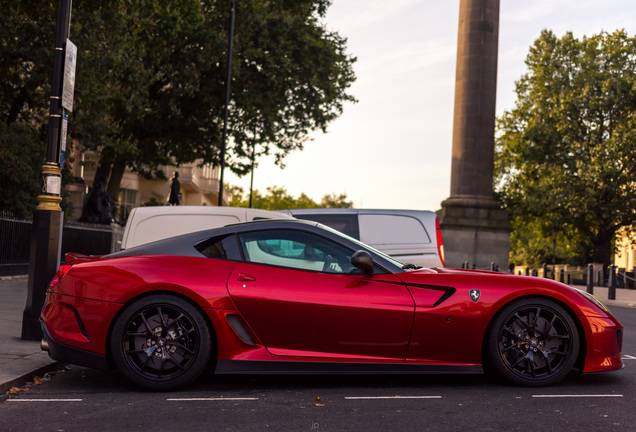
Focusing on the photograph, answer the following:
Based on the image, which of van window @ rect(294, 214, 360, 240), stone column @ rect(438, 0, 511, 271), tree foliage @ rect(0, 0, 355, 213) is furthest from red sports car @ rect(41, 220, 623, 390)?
stone column @ rect(438, 0, 511, 271)

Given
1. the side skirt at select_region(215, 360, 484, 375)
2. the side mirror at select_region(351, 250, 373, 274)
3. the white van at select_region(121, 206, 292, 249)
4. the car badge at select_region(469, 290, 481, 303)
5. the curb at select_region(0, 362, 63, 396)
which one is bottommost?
the curb at select_region(0, 362, 63, 396)

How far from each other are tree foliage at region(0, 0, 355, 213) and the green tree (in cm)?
1378

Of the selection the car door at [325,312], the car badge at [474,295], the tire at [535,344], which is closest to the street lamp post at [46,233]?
the car door at [325,312]

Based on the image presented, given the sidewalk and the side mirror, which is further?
the sidewalk

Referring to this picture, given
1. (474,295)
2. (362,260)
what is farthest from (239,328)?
(474,295)

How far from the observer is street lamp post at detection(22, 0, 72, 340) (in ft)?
26.6

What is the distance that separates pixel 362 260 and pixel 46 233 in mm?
3948

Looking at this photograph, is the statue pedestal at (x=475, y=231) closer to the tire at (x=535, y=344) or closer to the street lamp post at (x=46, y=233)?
the street lamp post at (x=46, y=233)

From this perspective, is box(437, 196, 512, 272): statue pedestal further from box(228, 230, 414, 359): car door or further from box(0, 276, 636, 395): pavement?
box(228, 230, 414, 359): car door

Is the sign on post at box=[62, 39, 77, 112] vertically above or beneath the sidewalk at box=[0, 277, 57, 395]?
above

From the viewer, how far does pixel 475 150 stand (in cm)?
2875

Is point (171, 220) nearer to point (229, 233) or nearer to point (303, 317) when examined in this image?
point (229, 233)

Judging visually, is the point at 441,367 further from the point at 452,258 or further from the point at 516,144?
the point at 516,144

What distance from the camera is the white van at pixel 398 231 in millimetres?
11633
